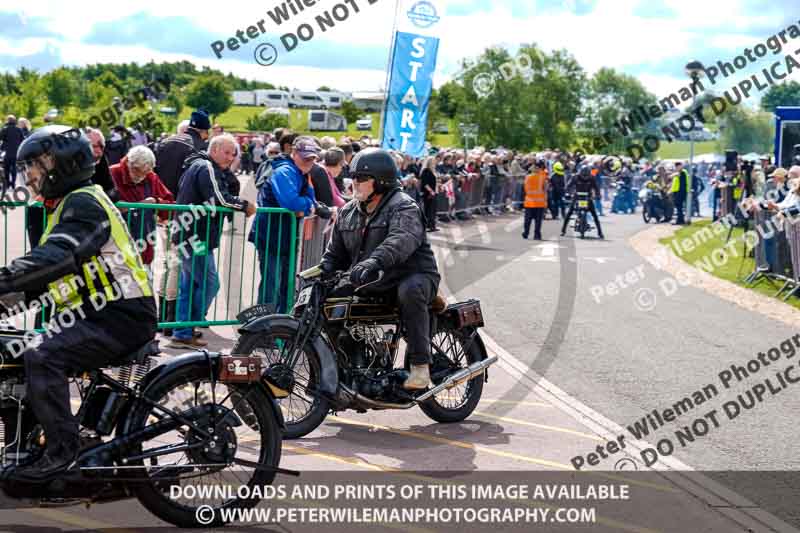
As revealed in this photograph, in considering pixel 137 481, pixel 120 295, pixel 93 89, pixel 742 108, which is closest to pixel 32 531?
pixel 137 481

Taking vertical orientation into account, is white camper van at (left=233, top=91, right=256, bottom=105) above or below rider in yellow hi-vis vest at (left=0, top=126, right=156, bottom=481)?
above

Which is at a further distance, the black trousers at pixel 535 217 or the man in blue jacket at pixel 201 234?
the black trousers at pixel 535 217

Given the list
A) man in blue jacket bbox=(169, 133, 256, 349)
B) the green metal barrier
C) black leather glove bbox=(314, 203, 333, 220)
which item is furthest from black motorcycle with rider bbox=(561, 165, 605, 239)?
man in blue jacket bbox=(169, 133, 256, 349)

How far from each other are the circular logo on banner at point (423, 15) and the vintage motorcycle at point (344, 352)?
44.7 feet

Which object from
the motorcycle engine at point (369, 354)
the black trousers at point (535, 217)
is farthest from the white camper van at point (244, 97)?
the motorcycle engine at point (369, 354)

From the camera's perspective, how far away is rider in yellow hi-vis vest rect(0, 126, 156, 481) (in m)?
4.96

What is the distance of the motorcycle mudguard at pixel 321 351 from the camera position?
7281 millimetres

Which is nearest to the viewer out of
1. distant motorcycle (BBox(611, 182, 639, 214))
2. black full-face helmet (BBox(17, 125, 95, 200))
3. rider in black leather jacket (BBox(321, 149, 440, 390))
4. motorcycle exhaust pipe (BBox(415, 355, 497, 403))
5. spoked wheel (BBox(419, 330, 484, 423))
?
black full-face helmet (BBox(17, 125, 95, 200))

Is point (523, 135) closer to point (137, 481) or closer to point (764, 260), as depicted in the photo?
point (764, 260)

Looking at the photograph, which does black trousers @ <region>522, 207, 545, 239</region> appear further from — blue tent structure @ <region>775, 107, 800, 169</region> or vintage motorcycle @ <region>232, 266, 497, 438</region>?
vintage motorcycle @ <region>232, 266, 497, 438</region>

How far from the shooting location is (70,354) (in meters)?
5.04

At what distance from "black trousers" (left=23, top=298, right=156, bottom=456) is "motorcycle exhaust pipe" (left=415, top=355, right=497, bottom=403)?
2.82 meters

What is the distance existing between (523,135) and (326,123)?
27.0 m

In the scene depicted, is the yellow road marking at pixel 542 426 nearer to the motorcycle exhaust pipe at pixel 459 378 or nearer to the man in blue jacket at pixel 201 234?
the motorcycle exhaust pipe at pixel 459 378
